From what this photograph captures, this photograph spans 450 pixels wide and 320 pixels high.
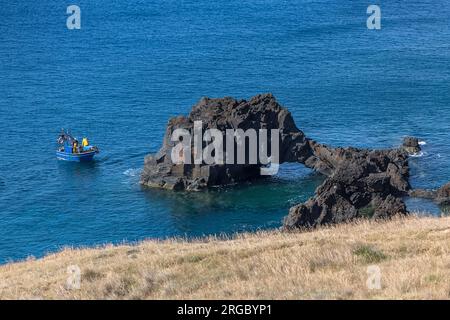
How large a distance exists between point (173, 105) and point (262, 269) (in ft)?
343

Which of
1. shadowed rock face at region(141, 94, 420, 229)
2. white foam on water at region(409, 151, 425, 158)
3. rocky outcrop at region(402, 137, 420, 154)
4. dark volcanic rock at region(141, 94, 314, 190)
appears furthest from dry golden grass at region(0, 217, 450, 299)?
rocky outcrop at region(402, 137, 420, 154)

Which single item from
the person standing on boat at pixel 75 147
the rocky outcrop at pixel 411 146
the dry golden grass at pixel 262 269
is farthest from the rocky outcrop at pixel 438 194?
the dry golden grass at pixel 262 269

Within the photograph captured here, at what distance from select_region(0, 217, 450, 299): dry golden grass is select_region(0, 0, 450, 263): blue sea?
42.3 meters

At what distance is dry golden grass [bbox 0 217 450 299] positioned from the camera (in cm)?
3222

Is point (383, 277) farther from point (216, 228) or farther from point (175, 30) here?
point (175, 30)

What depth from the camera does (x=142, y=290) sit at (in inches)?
1359

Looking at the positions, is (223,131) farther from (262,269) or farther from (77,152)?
(262,269)

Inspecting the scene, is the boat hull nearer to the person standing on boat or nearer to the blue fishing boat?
the blue fishing boat

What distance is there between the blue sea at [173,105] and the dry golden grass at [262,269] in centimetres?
4226

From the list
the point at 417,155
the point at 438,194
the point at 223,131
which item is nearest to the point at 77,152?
the point at 223,131

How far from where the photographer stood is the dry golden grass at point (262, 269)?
32.2 m

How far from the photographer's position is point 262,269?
36.4 m

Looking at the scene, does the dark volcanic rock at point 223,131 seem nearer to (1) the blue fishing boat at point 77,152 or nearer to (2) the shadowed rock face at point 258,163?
(2) the shadowed rock face at point 258,163
